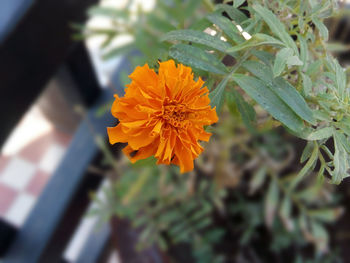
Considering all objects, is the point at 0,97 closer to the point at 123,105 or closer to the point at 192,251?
the point at 123,105

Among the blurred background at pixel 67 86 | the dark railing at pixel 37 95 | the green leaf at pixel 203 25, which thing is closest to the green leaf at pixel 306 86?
the green leaf at pixel 203 25

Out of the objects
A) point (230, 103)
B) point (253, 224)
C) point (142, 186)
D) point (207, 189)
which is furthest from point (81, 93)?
point (230, 103)

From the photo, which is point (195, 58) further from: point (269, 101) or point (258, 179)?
point (258, 179)

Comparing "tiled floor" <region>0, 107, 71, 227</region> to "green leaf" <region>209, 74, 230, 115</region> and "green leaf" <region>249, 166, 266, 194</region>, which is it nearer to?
"green leaf" <region>249, 166, 266, 194</region>

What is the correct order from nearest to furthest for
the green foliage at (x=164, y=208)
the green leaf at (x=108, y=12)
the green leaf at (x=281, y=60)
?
the green leaf at (x=281, y=60), the green leaf at (x=108, y=12), the green foliage at (x=164, y=208)

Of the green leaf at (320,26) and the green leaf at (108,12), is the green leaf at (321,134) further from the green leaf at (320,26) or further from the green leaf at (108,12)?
the green leaf at (108,12)

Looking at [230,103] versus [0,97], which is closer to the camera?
[230,103]

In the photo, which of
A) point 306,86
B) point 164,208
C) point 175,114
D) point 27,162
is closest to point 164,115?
point 175,114

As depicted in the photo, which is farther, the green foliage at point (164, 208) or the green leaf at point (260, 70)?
the green foliage at point (164, 208)
